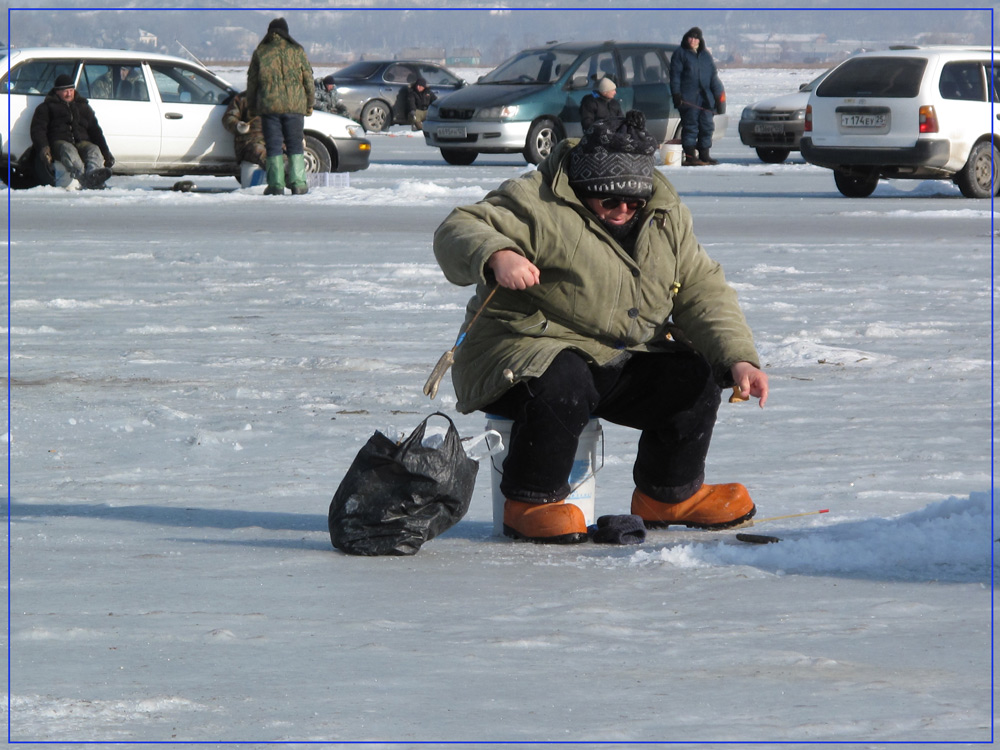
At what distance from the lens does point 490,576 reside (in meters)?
3.69

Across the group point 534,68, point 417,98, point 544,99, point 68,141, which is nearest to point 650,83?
point 534,68

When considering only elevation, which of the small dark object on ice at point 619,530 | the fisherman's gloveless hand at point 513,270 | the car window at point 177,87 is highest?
the car window at point 177,87

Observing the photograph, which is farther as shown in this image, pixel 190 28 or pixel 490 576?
pixel 190 28

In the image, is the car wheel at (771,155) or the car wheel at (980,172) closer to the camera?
the car wheel at (980,172)

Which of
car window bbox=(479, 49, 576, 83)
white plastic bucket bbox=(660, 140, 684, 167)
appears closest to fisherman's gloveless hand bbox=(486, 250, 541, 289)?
white plastic bucket bbox=(660, 140, 684, 167)

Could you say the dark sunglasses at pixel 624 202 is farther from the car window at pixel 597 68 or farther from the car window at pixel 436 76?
the car window at pixel 436 76

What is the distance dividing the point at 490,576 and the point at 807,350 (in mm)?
3800

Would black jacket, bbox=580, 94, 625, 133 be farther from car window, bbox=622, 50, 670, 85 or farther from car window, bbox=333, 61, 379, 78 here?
car window, bbox=333, 61, 379, 78

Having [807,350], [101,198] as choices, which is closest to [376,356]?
[807,350]

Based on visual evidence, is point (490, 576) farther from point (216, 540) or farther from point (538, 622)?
point (216, 540)

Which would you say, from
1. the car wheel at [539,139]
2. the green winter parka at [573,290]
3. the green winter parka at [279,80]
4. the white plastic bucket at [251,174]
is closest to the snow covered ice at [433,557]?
the green winter parka at [573,290]

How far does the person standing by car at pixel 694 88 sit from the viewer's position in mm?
19266

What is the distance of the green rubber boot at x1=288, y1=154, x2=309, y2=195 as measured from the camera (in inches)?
601

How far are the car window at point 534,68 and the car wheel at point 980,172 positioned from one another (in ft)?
20.7
